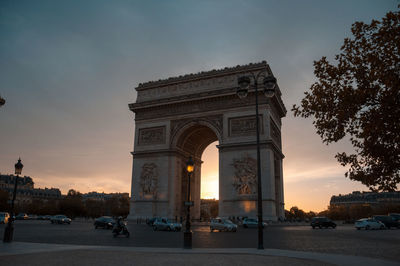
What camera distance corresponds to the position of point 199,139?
43.9m

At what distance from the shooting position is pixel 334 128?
1066 cm

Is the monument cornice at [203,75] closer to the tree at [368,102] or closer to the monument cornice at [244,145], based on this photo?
the monument cornice at [244,145]

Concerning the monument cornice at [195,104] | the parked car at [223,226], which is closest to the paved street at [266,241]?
the parked car at [223,226]

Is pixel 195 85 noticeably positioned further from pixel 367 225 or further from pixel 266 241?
pixel 266 241

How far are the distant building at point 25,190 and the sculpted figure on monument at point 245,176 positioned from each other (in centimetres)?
8952

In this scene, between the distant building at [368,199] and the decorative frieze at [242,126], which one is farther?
the distant building at [368,199]

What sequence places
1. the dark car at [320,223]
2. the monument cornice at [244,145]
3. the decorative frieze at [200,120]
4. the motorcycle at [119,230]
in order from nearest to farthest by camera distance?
1. the motorcycle at [119,230]
2. the dark car at [320,223]
3. the monument cornice at [244,145]
4. the decorative frieze at [200,120]

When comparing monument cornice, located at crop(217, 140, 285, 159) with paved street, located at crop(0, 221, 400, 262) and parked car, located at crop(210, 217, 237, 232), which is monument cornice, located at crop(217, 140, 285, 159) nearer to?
parked car, located at crop(210, 217, 237, 232)

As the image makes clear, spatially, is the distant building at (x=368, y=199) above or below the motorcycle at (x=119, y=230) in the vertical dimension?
above

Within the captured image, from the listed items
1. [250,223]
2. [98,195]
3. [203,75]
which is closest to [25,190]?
[98,195]

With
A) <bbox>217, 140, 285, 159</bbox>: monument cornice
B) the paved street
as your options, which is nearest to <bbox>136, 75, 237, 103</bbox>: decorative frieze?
<bbox>217, 140, 285, 159</bbox>: monument cornice

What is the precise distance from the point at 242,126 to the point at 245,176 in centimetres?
572

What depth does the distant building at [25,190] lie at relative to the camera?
106 meters

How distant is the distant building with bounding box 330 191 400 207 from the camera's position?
127000 mm
